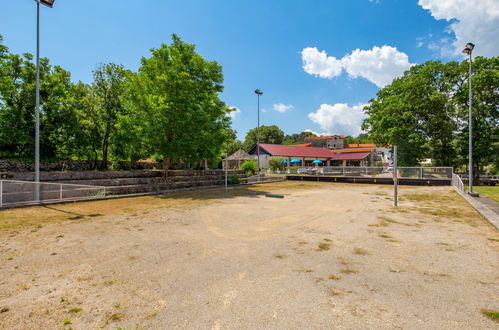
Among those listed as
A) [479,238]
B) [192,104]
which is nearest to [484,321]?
[479,238]

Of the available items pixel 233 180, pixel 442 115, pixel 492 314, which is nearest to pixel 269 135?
pixel 442 115

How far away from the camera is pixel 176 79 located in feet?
57.1

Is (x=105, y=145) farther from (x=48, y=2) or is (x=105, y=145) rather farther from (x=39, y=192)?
(x=48, y=2)

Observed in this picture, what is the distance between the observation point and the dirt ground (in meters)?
3.02

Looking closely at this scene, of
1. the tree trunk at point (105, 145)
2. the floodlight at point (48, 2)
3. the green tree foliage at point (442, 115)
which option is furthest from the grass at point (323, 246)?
the green tree foliage at point (442, 115)

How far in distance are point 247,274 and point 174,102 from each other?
51.1 feet

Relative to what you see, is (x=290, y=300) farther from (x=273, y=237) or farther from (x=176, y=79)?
(x=176, y=79)

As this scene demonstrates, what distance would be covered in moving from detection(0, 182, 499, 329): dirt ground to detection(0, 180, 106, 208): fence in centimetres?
341

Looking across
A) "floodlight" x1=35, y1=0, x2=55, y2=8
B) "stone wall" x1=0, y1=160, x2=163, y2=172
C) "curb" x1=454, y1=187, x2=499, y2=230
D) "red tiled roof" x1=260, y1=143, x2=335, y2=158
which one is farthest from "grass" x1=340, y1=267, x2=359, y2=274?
"red tiled roof" x1=260, y1=143, x2=335, y2=158

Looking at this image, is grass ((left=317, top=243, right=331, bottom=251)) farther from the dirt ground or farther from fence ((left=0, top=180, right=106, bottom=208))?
fence ((left=0, top=180, right=106, bottom=208))

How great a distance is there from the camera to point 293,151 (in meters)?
52.2

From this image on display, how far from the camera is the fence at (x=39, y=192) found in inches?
416

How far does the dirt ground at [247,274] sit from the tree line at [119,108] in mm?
10082

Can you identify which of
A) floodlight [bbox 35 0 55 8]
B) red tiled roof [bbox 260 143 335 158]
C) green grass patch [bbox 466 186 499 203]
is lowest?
green grass patch [bbox 466 186 499 203]
